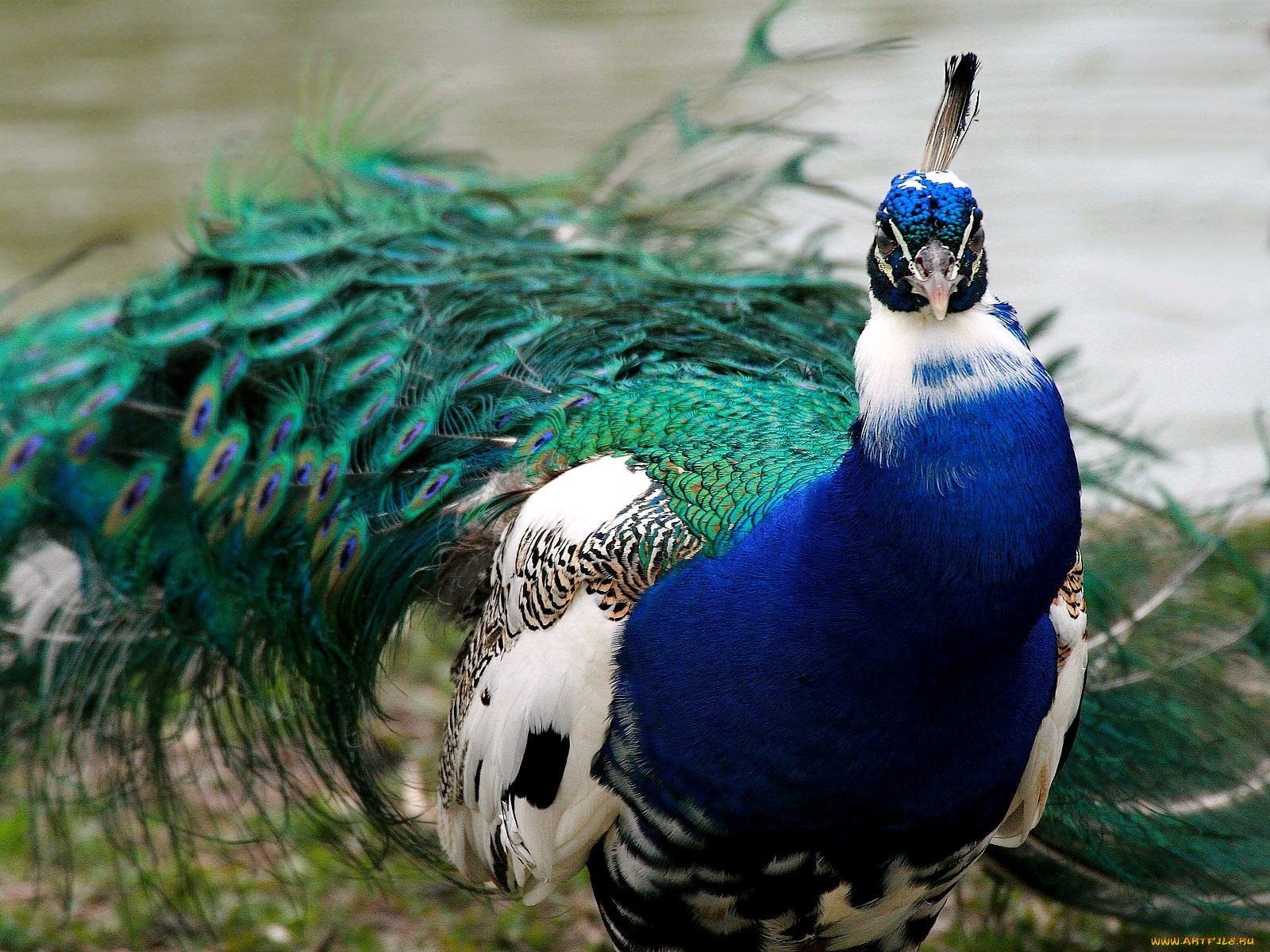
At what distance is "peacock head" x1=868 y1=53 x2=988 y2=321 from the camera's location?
1.95m

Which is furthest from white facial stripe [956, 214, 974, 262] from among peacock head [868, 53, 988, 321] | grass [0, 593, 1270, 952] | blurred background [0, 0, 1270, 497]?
blurred background [0, 0, 1270, 497]

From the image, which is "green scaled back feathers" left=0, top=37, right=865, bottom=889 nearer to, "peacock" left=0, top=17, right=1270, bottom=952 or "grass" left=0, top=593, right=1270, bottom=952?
"peacock" left=0, top=17, right=1270, bottom=952

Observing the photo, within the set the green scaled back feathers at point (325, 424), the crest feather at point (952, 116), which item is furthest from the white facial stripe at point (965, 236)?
the green scaled back feathers at point (325, 424)

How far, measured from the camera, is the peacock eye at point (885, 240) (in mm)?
1995

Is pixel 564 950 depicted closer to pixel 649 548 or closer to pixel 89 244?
pixel 649 548

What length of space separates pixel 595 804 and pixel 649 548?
420 millimetres

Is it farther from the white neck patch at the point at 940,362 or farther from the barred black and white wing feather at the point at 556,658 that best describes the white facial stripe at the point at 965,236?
the barred black and white wing feather at the point at 556,658

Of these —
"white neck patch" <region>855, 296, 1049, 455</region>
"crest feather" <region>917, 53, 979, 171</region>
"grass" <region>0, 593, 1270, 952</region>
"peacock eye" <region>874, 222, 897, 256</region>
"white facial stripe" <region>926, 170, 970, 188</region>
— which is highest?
"crest feather" <region>917, 53, 979, 171</region>

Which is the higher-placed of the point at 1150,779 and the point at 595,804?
the point at 595,804

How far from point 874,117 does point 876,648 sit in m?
6.87

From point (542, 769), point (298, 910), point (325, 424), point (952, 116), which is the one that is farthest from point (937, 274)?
point (298, 910)

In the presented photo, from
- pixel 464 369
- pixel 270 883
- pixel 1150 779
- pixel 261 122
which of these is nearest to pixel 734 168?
pixel 464 369

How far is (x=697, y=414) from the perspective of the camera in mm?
2516

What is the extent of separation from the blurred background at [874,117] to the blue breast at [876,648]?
3250 mm
